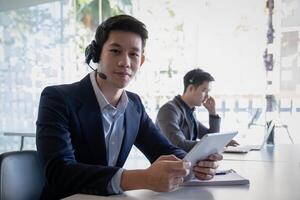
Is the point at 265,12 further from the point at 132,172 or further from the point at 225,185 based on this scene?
the point at 132,172

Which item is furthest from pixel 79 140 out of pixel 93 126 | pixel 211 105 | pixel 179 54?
pixel 179 54

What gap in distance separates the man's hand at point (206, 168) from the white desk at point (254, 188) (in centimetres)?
5

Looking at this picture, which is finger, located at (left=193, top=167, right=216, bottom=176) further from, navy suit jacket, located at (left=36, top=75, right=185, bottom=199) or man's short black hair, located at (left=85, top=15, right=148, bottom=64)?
man's short black hair, located at (left=85, top=15, right=148, bottom=64)

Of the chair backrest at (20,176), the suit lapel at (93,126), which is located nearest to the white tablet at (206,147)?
the suit lapel at (93,126)

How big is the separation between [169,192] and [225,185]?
0.24 m

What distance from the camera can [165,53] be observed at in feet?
13.3

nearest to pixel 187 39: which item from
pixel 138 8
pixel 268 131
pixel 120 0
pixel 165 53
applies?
pixel 165 53

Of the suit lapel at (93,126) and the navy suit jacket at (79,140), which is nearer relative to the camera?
the navy suit jacket at (79,140)

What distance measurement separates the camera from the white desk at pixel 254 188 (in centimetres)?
101

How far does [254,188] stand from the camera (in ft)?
3.75

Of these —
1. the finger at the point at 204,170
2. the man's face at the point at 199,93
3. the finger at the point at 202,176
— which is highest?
the man's face at the point at 199,93

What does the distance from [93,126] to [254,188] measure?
59 centimetres

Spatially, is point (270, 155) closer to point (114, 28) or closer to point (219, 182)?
point (219, 182)

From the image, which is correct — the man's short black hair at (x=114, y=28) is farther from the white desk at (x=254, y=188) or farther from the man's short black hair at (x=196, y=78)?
the man's short black hair at (x=196, y=78)
